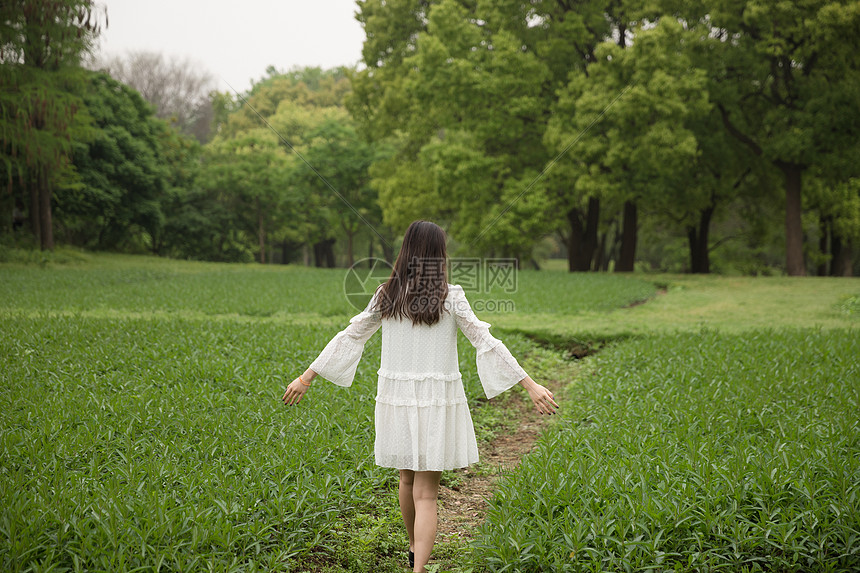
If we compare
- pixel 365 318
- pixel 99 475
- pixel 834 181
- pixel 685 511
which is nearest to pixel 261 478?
pixel 99 475

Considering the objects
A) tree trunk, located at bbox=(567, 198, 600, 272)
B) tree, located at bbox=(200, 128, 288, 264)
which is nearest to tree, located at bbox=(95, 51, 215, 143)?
tree, located at bbox=(200, 128, 288, 264)

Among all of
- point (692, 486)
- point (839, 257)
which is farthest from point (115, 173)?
point (839, 257)

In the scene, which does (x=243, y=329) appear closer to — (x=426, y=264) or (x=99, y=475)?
(x=99, y=475)

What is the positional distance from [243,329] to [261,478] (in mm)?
6464

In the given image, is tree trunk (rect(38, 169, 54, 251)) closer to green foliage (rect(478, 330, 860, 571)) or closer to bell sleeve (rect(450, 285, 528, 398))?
green foliage (rect(478, 330, 860, 571))

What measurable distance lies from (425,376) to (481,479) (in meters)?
1.96

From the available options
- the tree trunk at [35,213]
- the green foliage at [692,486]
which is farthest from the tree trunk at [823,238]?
the tree trunk at [35,213]

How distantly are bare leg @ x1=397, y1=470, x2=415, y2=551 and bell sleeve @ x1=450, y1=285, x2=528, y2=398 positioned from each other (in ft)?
2.10

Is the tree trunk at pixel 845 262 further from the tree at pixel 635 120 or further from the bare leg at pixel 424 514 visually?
the bare leg at pixel 424 514

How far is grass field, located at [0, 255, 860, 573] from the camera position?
3.09 meters

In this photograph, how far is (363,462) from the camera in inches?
172

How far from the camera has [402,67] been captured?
29.6 metres

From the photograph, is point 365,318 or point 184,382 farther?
point 184,382

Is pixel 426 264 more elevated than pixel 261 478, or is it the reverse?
pixel 426 264
